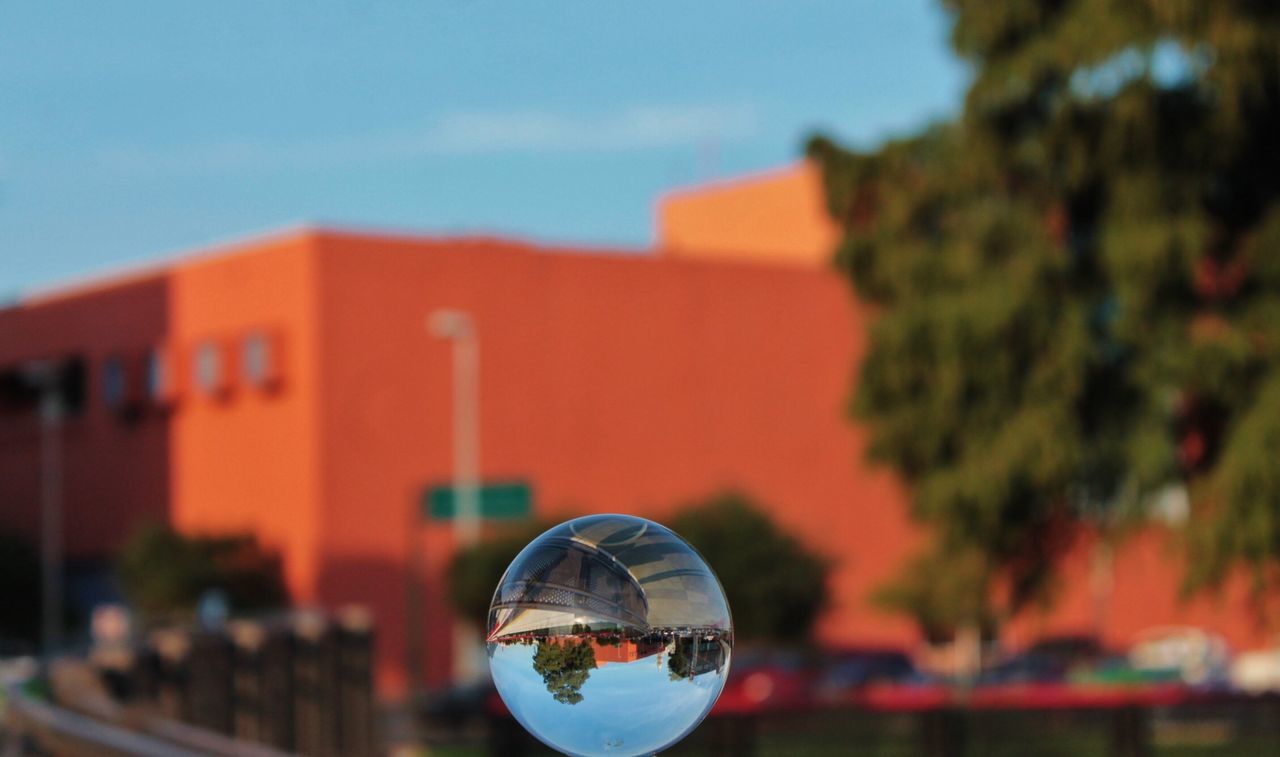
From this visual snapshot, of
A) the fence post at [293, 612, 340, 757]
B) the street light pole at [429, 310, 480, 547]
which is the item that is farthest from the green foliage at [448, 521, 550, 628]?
the fence post at [293, 612, 340, 757]

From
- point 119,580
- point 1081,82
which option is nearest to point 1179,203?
point 1081,82

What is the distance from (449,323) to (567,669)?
42244mm

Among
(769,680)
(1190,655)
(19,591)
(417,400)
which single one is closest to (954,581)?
(769,680)

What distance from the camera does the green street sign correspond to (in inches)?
1725

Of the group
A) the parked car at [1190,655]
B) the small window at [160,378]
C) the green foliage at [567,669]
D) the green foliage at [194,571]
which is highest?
the small window at [160,378]

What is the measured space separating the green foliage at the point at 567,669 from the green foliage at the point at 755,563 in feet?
138

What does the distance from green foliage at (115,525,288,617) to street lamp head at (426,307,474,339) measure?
22.9ft

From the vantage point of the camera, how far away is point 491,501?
147 ft

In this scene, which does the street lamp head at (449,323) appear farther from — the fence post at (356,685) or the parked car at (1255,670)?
the fence post at (356,685)

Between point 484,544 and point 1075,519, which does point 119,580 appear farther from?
point 1075,519

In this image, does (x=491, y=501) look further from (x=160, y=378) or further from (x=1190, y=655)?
(x=1190, y=655)

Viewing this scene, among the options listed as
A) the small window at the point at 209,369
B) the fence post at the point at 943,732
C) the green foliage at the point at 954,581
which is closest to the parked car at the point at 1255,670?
the green foliage at the point at 954,581

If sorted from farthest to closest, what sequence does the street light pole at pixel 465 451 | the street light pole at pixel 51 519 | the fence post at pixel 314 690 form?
the street light pole at pixel 51 519 → the street light pole at pixel 465 451 → the fence post at pixel 314 690

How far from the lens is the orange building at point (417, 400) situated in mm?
48688
